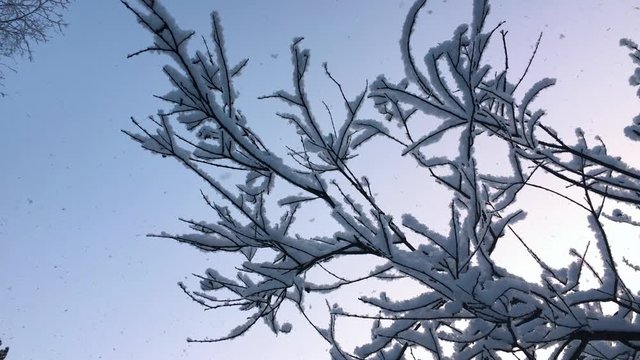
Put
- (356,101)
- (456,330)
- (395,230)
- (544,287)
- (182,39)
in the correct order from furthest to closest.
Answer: (456,330) < (356,101) < (395,230) < (544,287) < (182,39)

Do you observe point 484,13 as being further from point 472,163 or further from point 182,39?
point 182,39

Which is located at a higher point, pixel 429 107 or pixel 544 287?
pixel 429 107

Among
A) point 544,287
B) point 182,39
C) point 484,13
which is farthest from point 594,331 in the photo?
point 182,39

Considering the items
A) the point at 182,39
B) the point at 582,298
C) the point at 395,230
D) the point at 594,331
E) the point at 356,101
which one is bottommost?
the point at 594,331

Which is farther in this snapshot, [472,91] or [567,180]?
[567,180]

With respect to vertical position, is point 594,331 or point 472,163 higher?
point 472,163

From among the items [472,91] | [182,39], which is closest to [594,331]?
[472,91]

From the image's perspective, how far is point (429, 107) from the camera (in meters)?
1.75

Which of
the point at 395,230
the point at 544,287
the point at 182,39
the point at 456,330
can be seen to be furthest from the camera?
the point at 456,330

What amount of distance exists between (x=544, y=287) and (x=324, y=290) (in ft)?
3.36

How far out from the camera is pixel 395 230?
2.03 metres

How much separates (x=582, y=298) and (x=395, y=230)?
806 mm

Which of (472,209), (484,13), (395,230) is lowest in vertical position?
(472,209)

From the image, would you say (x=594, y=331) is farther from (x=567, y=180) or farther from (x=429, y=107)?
(x=429, y=107)
